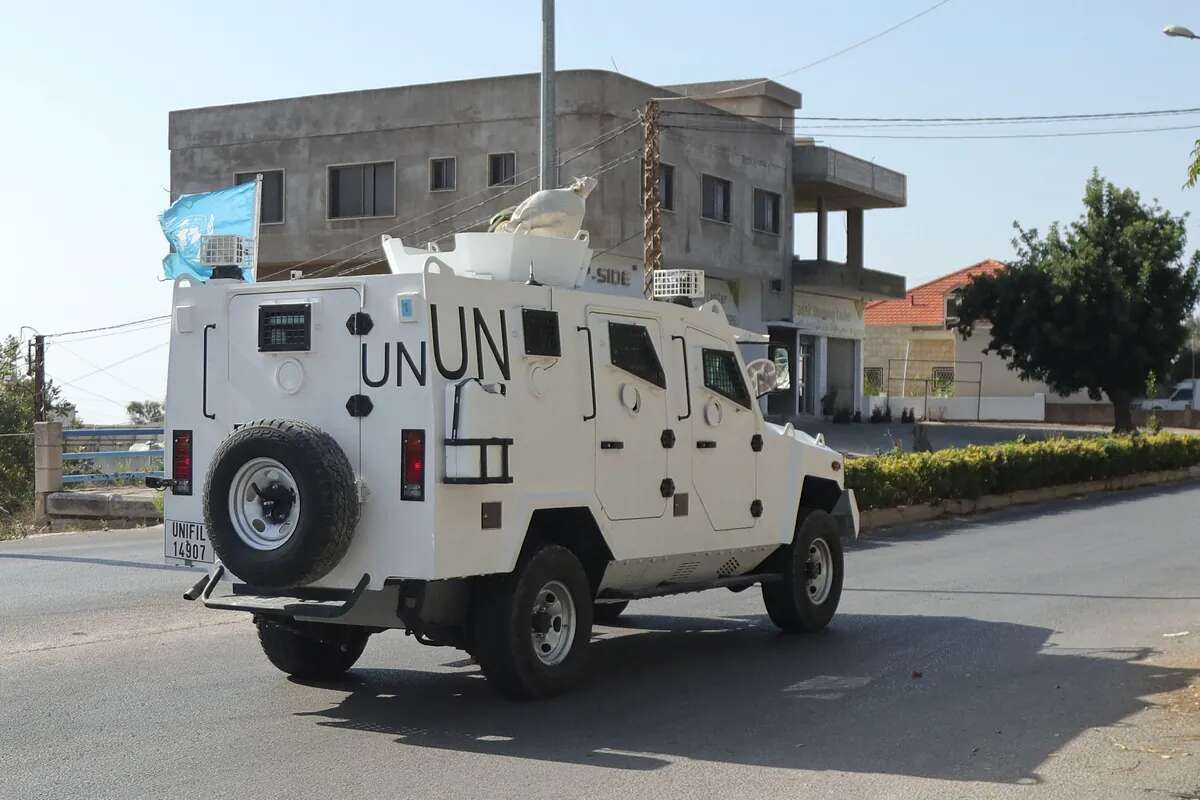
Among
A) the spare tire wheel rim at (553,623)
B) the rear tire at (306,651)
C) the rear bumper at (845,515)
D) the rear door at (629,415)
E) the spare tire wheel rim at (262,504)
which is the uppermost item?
the rear door at (629,415)

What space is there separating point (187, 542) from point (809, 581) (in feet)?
15.4

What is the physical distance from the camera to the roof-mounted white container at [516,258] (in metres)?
8.80

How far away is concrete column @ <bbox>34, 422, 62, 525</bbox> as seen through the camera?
2409 cm

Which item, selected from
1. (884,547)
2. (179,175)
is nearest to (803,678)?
(884,547)

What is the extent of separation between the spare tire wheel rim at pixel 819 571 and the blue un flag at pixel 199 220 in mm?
13902

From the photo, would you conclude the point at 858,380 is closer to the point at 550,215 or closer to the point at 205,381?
the point at 550,215

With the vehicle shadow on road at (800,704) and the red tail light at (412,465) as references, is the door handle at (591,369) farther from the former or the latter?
the vehicle shadow on road at (800,704)

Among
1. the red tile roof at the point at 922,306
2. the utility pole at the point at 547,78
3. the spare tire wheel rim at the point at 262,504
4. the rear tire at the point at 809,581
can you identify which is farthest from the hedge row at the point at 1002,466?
the red tile roof at the point at 922,306

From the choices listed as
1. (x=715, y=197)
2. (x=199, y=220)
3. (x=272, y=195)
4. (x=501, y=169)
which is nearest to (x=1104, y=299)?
(x=715, y=197)

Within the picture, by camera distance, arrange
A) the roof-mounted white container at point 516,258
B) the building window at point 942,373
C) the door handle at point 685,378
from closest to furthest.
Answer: the roof-mounted white container at point 516,258, the door handle at point 685,378, the building window at point 942,373

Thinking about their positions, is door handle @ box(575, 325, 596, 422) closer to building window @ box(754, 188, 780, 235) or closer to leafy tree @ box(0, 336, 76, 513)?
leafy tree @ box(0, 336, 76, 513)

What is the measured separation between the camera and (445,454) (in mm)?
7648

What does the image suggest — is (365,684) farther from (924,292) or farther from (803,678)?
(924,292)

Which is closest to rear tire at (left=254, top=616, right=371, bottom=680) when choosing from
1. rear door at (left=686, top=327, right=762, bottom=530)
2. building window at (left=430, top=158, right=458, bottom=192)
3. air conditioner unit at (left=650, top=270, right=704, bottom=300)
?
rear door at (left=686, top=327, right=762, bottom=530)
